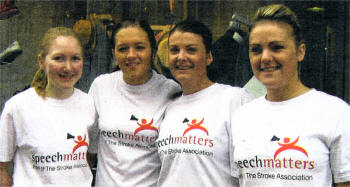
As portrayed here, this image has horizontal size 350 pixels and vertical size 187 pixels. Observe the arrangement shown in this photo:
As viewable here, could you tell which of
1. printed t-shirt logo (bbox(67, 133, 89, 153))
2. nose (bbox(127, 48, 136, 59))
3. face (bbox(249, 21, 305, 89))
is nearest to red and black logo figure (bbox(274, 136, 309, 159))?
face (bbox(249, 21, 305, 89))

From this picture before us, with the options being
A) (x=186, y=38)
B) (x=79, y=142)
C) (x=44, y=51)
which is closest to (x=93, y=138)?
(x=79, y=142)

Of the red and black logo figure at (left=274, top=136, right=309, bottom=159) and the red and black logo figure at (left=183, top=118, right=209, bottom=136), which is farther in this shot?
the red and black logo figure at (left=183, top=118, right=209, bottom=136)

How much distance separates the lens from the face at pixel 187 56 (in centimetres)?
213

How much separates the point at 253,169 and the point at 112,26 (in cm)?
159

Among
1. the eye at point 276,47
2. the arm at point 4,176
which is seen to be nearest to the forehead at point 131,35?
the eye at point 276,47

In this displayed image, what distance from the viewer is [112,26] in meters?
2.79

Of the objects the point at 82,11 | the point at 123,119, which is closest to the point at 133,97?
the point at 123,119

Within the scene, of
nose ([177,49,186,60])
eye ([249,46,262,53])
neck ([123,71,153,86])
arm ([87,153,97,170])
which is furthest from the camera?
arm ([87,153,97,170])

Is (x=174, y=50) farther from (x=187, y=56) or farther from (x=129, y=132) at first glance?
(x=129, y=132)

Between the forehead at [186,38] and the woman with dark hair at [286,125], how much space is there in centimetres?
38

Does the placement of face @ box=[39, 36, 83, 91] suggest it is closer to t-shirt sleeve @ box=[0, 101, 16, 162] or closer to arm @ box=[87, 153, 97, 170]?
t-shirt sleeve @ box=[0, 101, 16, 162]

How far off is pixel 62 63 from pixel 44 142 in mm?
488

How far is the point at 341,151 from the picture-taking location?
1.62m

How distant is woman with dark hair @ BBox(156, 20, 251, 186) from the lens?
6.57ft
